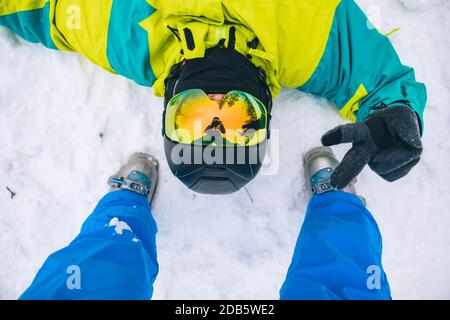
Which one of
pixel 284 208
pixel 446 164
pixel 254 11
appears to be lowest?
pixel 284 208

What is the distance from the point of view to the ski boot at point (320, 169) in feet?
5.83

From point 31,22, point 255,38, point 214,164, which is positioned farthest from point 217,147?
point 31,22

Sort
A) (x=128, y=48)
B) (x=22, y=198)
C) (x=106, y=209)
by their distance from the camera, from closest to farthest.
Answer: (x=128, y=48) < (x=106, y=209) < (x=22, y=198)

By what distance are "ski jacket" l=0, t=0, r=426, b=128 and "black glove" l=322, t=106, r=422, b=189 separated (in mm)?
161

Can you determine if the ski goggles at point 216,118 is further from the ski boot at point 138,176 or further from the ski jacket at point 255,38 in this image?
the ski boot at point 138,176

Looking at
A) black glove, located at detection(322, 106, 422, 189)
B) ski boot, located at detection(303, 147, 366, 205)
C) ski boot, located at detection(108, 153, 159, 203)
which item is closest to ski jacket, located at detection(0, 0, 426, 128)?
black glove, located at detection(322, 106, 422, 189)

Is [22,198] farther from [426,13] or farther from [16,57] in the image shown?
[426,13]

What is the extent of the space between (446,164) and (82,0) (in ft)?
6.42

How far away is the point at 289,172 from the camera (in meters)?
1.91

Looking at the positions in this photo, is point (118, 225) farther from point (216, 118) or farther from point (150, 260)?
point (216, 118)

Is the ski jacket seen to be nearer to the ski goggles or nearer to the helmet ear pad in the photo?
the ski goggles

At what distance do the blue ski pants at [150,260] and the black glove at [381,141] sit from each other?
25 centimetres

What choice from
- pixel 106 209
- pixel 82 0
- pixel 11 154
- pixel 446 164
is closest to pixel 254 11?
pixel 82 0

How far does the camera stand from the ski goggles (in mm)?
1300
